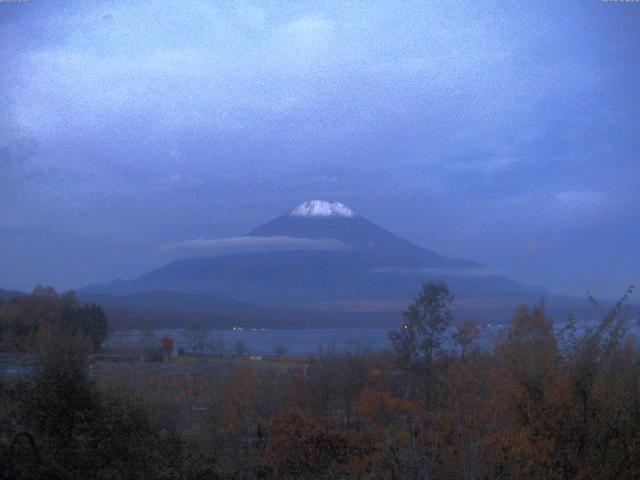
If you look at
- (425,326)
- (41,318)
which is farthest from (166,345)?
(425,326)

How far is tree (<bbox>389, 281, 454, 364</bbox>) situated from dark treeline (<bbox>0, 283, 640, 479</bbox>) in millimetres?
5662

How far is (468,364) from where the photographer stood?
24953mm

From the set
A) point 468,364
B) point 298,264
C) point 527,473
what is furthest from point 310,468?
point 298,264

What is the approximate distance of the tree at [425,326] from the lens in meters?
29.8

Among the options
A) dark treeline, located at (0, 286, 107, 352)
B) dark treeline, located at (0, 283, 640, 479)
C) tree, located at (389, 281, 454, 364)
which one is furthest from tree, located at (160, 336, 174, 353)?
dark treeline, located at (0, 283, 640, 479)

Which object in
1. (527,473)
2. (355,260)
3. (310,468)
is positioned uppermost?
(355,260)

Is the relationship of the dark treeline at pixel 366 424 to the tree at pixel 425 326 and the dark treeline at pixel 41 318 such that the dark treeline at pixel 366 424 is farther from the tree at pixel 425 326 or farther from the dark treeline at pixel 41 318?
the dark treeline at pixel 41 318

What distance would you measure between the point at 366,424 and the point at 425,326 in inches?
452

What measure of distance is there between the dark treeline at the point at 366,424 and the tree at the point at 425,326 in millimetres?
5662

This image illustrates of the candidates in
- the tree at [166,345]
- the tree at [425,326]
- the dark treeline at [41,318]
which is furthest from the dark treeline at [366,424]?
the tree at [166,345]

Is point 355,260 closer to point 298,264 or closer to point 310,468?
point 298,264

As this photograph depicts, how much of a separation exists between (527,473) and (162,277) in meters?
141

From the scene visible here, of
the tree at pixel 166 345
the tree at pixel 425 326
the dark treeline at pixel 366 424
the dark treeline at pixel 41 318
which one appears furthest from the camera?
the tree at pixel 166 345

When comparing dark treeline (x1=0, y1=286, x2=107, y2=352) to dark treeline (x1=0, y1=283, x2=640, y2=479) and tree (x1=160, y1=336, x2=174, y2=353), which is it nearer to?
tree (x1=160, y1=336, x2=174, y2=353)
